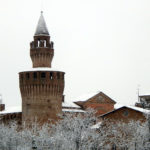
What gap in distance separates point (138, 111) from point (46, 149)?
1247cm

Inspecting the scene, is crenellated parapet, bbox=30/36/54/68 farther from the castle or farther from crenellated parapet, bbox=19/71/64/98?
crenellated parapet, bbox=19/71/64/98

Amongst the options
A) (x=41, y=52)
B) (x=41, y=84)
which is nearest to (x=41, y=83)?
(x=41, y=84)

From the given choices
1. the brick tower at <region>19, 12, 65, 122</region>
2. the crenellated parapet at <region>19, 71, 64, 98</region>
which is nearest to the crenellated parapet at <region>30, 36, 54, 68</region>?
the brick tower at <region>19, 12, 65, 122</region>

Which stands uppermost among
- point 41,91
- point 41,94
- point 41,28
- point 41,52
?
point 41,28

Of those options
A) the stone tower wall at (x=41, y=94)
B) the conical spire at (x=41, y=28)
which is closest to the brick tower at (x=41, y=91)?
the stone tower wall at (x=41, y=94)

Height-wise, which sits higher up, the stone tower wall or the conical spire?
the conical spire

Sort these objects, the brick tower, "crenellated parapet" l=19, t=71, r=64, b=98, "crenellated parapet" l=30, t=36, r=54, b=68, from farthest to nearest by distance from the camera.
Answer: "crenellated parapet" l=30, t=36, r=54, b=68, "crenellated parapet" l=19, t=71, r=64, b=98, the brick tower

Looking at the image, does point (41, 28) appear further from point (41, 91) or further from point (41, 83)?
point (41, 91)

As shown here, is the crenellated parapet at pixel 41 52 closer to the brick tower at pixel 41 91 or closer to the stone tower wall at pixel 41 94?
the brick tower at pixel 41 91

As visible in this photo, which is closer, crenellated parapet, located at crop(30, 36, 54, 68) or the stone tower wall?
the stone tower wall

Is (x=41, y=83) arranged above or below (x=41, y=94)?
above

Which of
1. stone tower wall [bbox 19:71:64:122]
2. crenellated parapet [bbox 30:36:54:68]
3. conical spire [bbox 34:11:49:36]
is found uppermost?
conical spire [bbox 34:11:49:36]

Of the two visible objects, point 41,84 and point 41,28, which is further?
point 41,28

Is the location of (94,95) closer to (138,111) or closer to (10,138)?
(138,111)
